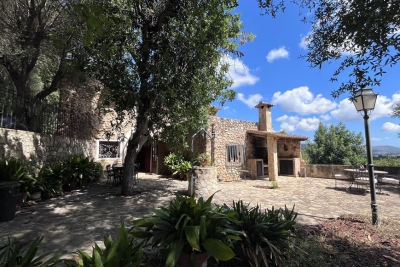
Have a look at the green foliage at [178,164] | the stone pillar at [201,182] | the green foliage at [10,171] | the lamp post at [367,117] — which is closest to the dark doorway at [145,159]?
the green foliage at [178,164]

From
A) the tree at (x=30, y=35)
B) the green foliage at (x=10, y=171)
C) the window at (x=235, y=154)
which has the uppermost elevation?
the tree at (x=30, y=35)

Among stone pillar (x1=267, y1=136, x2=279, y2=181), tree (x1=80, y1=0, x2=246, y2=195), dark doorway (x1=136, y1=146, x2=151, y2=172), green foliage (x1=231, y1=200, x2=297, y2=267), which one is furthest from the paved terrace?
dark doorway (x1=136, y1=146, x2=151, y2=172)

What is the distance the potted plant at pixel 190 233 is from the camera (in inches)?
84.6

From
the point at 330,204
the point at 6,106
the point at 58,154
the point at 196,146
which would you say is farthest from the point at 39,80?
the point at 330,204

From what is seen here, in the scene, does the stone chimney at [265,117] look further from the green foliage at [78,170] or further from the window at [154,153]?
the green foliage at [78,170]

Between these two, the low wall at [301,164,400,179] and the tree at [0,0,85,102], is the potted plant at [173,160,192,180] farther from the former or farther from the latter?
the low wall at [301,164,400,179]

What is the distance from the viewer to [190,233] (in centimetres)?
220

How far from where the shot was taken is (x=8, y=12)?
713 cm

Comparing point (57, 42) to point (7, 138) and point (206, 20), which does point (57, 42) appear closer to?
point (7, 138)

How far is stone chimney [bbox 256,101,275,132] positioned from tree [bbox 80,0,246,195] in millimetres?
7570

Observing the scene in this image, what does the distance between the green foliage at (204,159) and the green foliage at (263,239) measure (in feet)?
27.6

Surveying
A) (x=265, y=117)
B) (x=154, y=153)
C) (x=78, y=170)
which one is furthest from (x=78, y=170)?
(x=265, y=117)

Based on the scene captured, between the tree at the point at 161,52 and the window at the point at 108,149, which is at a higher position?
the tree at the point at 161,52

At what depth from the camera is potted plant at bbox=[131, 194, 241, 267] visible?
215cm
